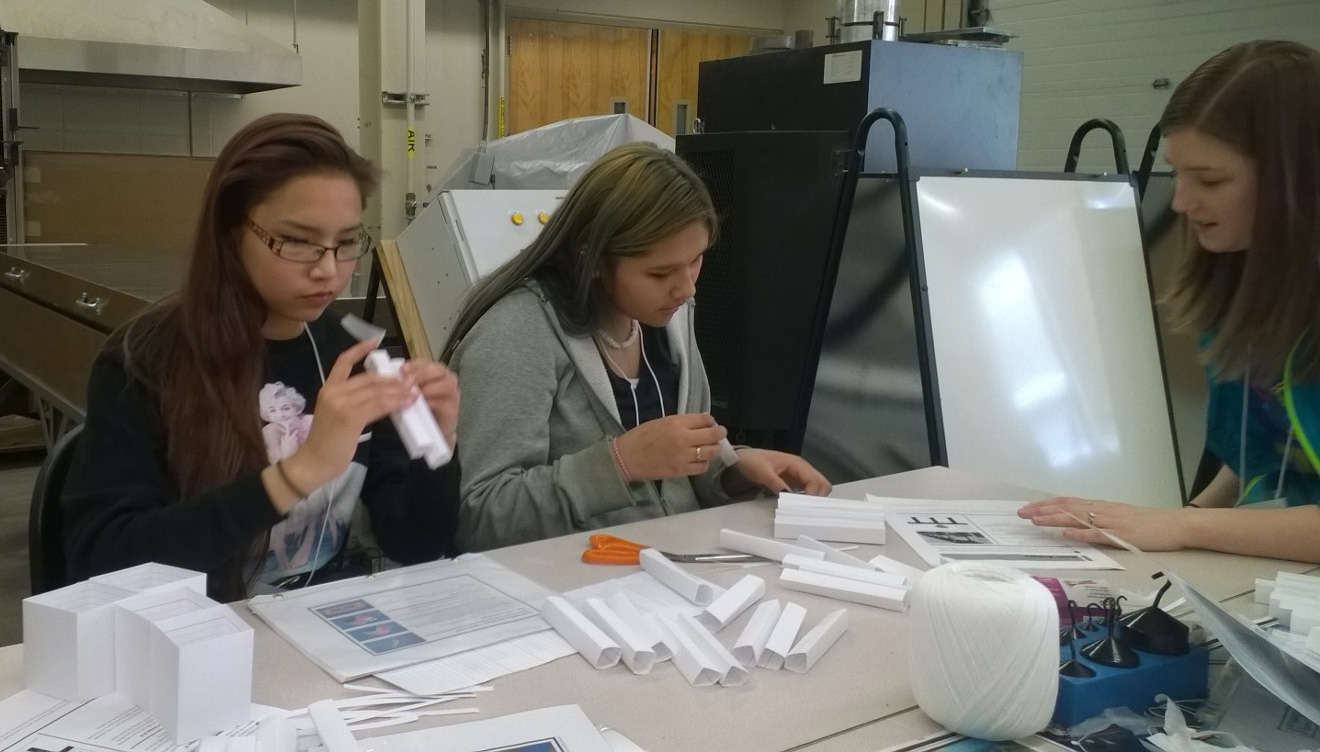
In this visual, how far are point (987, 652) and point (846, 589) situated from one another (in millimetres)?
297

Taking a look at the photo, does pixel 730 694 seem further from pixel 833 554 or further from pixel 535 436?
pixel 535 436

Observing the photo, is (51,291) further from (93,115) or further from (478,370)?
(93,115)

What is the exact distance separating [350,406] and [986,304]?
Result: 1.46 meters

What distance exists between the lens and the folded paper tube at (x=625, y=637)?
A: 0.92 meters

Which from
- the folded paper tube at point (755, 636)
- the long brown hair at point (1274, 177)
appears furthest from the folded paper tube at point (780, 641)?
the long brown hair at point (1274, 177)

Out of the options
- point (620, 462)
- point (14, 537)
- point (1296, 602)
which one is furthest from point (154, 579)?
point (14, 537)

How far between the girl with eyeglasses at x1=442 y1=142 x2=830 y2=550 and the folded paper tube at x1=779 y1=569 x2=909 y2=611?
0.84 ft

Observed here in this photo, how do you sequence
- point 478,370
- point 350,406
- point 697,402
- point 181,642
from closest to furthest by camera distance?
point 181,642 < point 350,406 < point 478,370 < point 697,402

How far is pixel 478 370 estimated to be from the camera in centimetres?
142

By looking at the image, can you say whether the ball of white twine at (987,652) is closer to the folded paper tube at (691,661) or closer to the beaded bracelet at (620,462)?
the folded paper tube at (691,661)

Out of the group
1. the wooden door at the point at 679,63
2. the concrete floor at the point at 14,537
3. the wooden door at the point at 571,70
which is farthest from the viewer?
the wooden door at the point at 679,63

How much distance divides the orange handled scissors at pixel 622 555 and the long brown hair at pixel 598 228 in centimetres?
37

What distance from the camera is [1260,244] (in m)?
1.45

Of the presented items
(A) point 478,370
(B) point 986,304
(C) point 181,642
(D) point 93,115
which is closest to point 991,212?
(B) point 986,304
